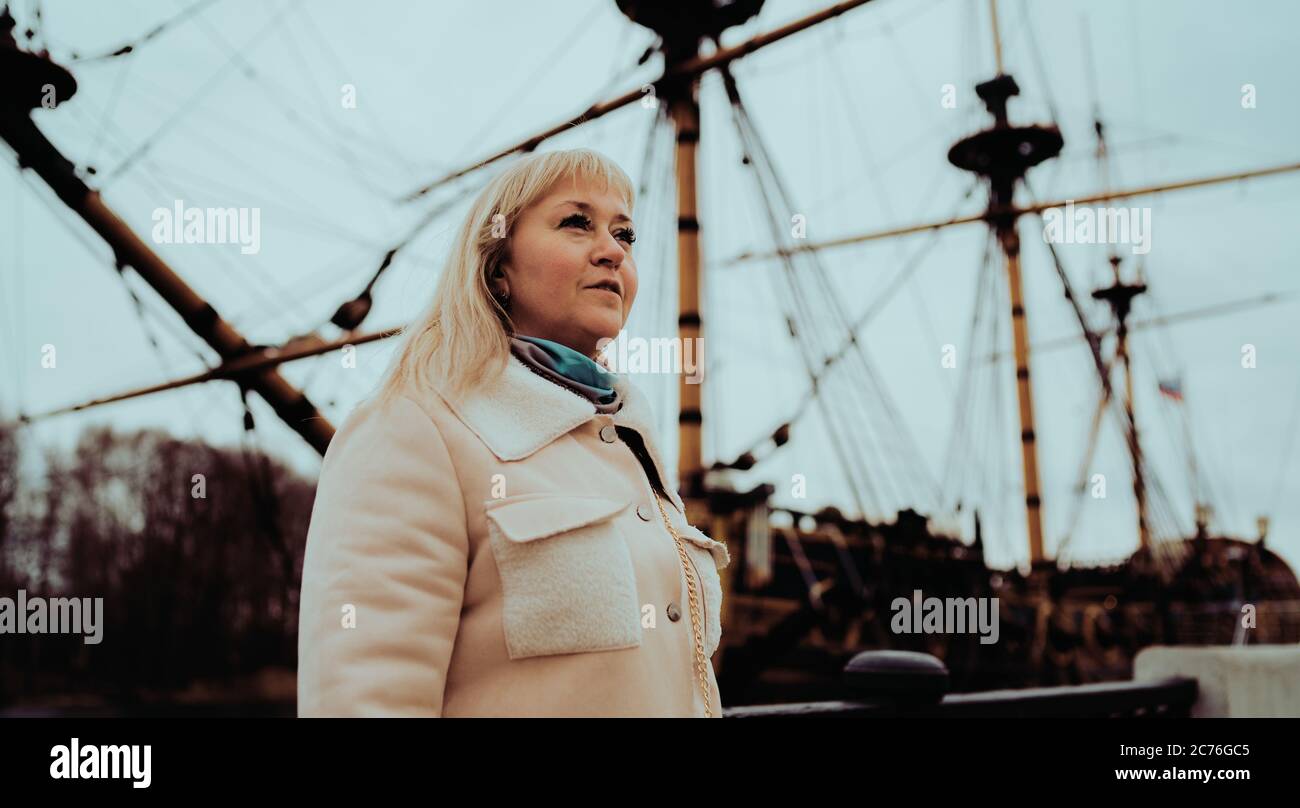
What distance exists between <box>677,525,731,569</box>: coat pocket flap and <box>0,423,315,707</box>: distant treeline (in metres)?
32.5

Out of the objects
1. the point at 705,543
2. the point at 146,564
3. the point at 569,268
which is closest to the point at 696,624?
the point at 705,543

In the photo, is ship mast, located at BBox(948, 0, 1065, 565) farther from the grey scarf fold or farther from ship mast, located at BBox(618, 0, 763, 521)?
the grey scarf fold

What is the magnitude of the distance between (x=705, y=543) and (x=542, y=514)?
1.55ft

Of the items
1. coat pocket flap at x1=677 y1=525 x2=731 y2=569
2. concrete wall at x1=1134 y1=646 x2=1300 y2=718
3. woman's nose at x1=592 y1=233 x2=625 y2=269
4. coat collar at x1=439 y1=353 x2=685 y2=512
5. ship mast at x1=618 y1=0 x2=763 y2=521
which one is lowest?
concrete wall at x1=1134 y1=646 x2=1300 y2=718

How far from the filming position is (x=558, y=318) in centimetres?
190

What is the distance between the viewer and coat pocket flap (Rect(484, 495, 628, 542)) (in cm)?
158

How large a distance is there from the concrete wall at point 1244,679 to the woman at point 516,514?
437 cm

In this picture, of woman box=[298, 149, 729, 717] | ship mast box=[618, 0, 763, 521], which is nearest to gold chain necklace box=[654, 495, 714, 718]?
woman box=[298, 149, 729, 717]

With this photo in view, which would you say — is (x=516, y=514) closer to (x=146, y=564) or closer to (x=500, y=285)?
(x=500, y=285)

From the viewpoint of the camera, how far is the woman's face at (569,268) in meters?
1.89

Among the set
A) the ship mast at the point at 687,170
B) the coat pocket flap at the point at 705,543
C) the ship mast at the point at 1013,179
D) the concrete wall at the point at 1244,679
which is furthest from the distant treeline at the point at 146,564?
the coat pocket flap at the point at 705,543
